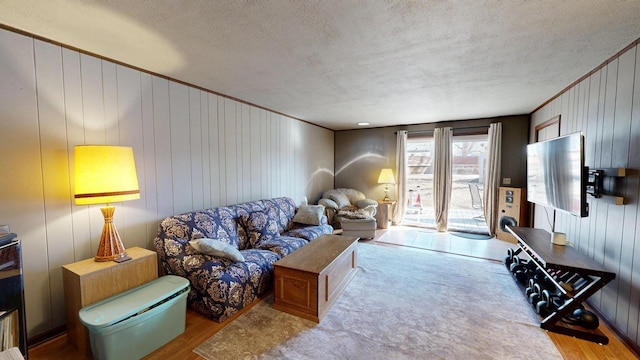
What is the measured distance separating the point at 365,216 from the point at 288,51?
10.8ft

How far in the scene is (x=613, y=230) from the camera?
2055mm

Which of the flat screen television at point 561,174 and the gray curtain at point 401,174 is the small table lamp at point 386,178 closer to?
the gray curtain at point 401,174

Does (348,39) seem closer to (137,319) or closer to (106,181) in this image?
(106,181)

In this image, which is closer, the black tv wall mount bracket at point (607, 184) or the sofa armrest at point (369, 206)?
the black tv wall mount bracket at point (607, 184)

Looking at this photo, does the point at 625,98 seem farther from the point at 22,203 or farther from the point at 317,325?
the point at 22,203

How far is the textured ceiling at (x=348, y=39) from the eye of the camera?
1.48 m

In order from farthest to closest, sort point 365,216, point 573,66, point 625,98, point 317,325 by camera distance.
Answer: point 365,216, point 573,66, point 317,325, point 625,98

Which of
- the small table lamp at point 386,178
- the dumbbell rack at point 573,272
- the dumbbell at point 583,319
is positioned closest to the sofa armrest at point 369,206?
the small table lamp at point 386,178

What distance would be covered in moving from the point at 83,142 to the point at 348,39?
7.73 feet

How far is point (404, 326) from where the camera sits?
6.85 ft

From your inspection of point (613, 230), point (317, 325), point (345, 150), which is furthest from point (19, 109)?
point (345, 150)

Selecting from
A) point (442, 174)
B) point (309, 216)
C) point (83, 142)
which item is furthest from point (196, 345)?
point (442, 174)

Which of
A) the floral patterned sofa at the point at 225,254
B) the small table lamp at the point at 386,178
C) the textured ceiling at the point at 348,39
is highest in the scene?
the textured ceiling at the point at 348,39

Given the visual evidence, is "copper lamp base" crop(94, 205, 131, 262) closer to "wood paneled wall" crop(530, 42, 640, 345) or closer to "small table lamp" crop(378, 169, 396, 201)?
"wood paneled wall" crop(530, 42, 640, 345)
